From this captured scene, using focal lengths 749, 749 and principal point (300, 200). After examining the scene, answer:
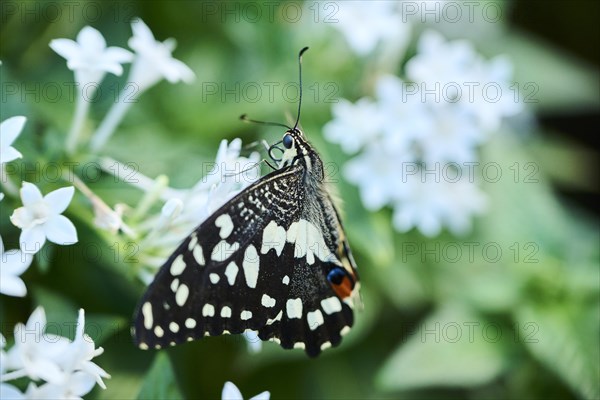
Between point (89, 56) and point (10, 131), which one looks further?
point (89, 56)

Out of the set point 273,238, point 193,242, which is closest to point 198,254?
point 193,242

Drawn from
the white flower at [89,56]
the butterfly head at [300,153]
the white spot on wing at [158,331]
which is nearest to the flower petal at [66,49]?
the white flower at [89,56]

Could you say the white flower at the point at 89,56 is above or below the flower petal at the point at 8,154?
above

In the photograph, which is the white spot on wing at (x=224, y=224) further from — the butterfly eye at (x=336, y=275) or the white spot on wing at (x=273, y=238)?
the butterfly eye at (x=336, y=275)

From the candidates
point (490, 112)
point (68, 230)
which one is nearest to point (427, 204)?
point (490, 112)

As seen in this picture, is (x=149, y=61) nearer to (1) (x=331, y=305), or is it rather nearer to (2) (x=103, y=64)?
(2) (x=103, y=64)

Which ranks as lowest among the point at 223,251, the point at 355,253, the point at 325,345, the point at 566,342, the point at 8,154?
the point at 566,342

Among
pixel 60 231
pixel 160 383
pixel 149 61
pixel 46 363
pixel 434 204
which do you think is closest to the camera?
pixel 46 363
